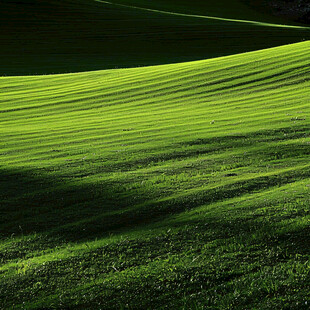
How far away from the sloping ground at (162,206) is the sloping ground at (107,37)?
963 inches

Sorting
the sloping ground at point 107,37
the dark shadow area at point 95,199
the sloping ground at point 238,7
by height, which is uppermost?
the sloping ground at point 238,7

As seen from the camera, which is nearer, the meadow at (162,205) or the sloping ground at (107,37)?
the meadow at (162,205)

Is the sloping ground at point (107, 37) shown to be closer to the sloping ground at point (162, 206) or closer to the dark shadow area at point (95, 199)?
the sloping ground at point (162, 206)

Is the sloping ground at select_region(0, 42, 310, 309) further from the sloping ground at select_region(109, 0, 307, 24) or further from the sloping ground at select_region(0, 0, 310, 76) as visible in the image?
the sloping ground at select_region(109, 0, 307, 24)

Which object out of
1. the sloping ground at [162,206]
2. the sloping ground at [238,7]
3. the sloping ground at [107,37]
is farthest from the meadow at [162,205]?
the sloping ground at [238,7]

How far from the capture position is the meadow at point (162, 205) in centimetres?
791

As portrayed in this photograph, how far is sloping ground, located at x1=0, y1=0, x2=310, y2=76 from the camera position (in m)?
48.1

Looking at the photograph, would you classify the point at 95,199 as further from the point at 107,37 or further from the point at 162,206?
the point at 107,37

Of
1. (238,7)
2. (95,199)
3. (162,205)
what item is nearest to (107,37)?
(238,7)

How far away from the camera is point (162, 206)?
37.1ft

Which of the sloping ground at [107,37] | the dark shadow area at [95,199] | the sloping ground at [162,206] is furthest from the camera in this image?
the sloping ground at [107,37]

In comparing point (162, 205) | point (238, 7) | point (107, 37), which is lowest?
point (162, 205)

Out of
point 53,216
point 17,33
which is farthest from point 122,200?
point 17,33

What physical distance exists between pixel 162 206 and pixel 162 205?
2.8 inches
